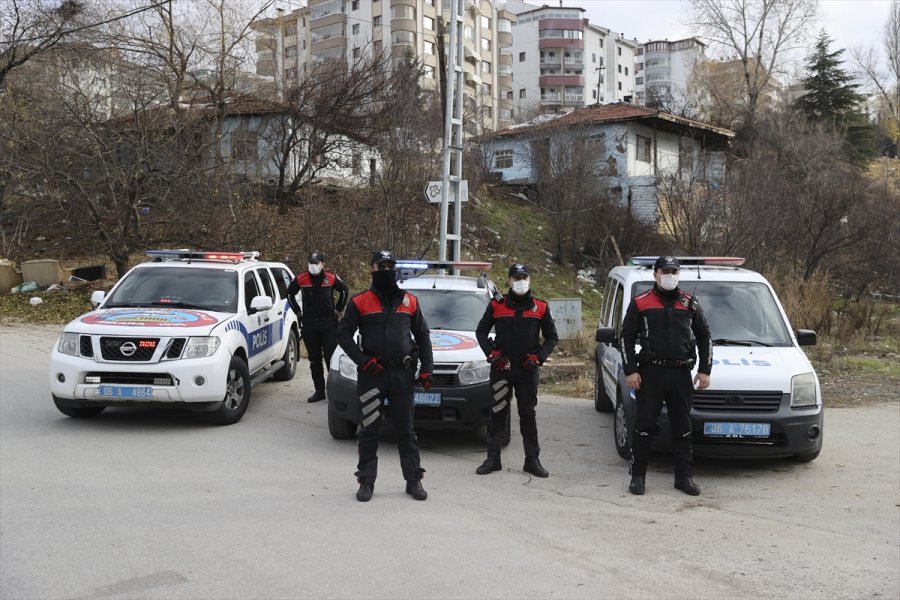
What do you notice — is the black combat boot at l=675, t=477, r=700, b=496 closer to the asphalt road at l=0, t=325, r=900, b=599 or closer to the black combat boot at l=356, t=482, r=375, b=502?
the asphalt road at l=0, t=325, r=900, b=599

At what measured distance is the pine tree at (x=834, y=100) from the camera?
4578cm

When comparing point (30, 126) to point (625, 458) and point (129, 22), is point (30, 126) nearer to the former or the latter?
point (129, 22)

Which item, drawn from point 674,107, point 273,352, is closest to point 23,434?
point 273,352

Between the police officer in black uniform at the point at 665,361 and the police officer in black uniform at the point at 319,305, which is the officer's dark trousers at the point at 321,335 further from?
the police officer in black uniform at the point at 665,361

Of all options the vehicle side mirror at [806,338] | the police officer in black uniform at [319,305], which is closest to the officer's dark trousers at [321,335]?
the police officer in black uniform at [319,305]

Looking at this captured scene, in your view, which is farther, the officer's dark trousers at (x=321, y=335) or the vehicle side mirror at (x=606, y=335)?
the officer's dark trousers at (x=321, y=335)

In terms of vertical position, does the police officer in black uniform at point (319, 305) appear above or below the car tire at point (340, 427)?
above

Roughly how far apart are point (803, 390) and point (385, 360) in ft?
12.0

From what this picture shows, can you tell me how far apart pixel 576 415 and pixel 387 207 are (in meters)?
11.6

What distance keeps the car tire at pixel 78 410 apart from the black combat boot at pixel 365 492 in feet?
13.5

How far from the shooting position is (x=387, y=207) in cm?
2030

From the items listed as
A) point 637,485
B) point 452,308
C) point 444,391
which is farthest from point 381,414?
point 452,308

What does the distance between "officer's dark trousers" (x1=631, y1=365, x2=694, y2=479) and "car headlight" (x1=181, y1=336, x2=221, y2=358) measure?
177 inches

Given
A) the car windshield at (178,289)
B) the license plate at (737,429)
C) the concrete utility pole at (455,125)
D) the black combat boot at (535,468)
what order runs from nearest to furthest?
1. the license plate at (737,429)
2. the black combat boot at (535,468)
3. the car windshield at (178,289)
4. the concrete utility pole at (455,125)
